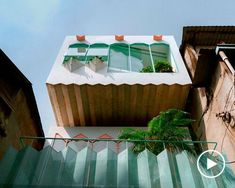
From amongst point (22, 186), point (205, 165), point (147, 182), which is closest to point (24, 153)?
point (22, 186)

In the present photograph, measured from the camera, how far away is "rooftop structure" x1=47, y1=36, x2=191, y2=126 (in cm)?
962

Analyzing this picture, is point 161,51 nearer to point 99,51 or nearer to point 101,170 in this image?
point 99,51

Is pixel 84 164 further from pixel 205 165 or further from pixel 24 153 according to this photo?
pixel 205 165

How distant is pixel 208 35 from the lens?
37.1 ft

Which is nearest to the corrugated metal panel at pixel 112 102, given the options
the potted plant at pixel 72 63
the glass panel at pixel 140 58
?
the potted plant at pixel 72 63

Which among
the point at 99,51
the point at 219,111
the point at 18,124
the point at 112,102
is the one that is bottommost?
the point at 18,124

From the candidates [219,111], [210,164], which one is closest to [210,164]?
[210,164]

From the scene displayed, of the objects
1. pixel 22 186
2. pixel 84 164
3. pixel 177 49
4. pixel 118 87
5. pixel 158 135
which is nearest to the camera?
pixel 22 186

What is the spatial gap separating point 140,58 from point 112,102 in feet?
8.71

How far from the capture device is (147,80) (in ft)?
31.8

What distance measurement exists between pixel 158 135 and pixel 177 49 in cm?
587

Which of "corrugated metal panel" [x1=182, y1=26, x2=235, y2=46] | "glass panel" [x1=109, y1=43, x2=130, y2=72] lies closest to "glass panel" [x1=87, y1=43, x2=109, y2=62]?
"glass panel" [x1=109, y1=43, x2=130, y2=72]

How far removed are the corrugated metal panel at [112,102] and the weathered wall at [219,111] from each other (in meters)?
1.14

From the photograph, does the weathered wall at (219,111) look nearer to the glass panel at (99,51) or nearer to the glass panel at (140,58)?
the glass panel at (140,58)
